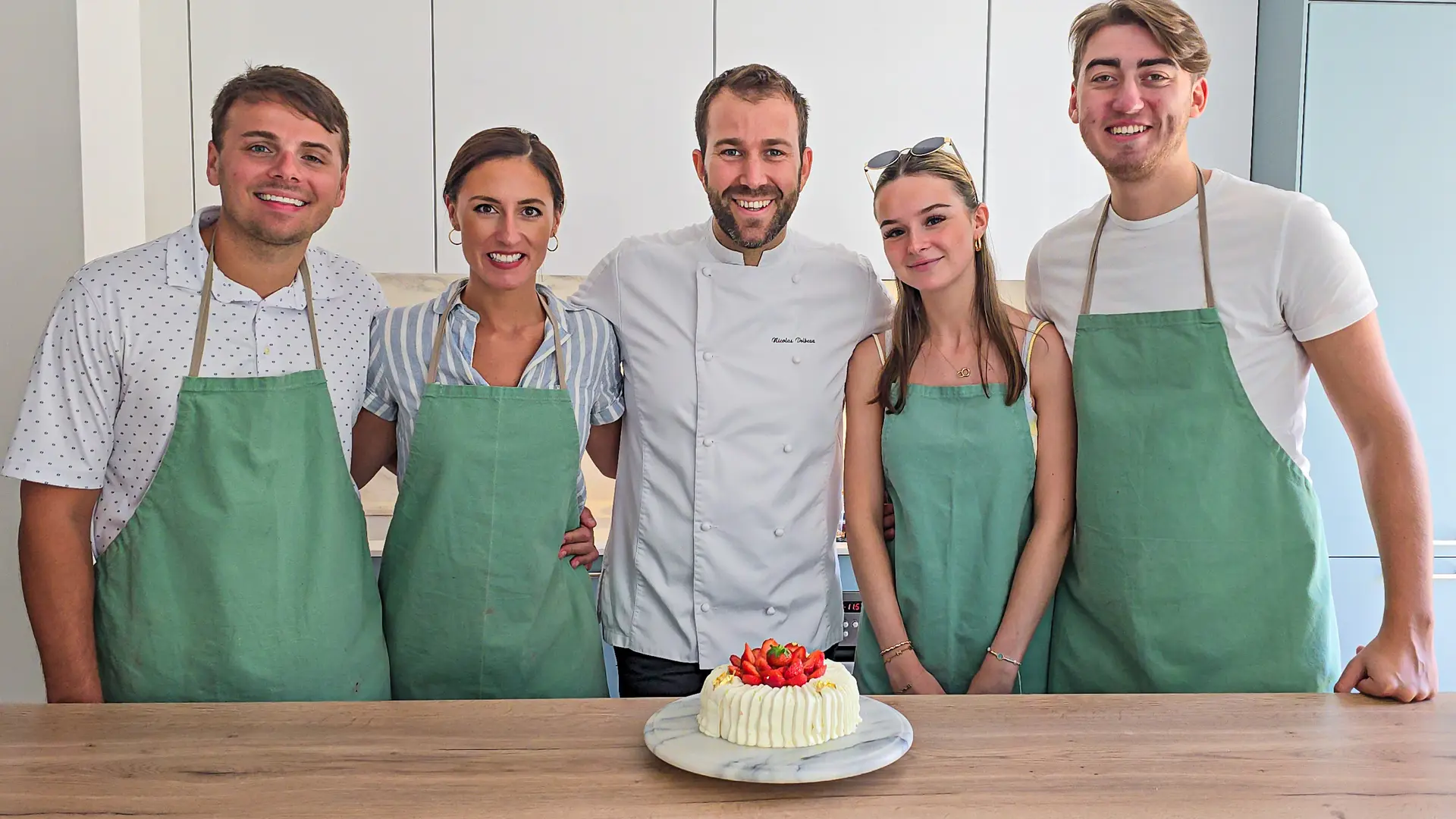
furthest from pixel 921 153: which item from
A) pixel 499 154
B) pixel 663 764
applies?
pixel 663 764

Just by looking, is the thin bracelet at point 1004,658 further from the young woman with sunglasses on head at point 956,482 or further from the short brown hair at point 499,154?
the short brown hair at point 499,154

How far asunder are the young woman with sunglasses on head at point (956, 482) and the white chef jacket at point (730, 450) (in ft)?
0.32

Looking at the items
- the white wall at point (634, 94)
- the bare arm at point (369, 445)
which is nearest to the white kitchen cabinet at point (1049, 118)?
the white wall at point (634, 94)

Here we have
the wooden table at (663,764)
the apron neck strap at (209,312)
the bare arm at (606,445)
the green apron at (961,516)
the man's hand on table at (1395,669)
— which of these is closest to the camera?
the wooden table at (663,764)

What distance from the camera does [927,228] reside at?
1.78 m

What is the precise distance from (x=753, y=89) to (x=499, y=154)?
0.44 metres

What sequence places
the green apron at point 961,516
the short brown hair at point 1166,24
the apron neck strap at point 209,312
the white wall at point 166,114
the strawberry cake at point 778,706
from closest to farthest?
1. the strawberry cake at point 778,706
2. the apron neck strap at point 209,312
3. the short brown hair at point 1166,24
4. the green apron at point 961,516
5. the white wall at point 166,114

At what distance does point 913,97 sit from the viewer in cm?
293

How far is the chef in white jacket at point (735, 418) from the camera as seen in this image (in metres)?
1.82

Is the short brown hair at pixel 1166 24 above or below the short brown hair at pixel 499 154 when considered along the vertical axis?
above

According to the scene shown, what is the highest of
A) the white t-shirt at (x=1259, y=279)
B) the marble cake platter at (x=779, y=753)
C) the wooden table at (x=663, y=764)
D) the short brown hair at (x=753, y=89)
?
the short brown hair at (x=753, y=89)

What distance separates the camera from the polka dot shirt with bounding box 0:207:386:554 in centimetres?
151

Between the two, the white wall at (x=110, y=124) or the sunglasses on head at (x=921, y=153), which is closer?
the sunglasses on head at (x=921, y=153)

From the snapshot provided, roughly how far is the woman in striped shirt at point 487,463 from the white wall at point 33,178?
0.81 m
